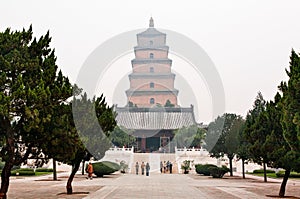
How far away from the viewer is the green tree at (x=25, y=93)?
10961 millimetres

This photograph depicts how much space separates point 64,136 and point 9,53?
2549 mm

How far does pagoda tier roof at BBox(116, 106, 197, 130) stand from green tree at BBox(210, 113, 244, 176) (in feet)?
80.6

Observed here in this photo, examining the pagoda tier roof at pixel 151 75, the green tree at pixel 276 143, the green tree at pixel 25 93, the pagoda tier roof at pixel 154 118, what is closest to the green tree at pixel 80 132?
the green tree at pixel 25 93

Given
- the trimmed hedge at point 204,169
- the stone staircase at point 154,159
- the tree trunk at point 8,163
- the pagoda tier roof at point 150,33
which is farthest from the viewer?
the pagoda tier roof at point 150,33

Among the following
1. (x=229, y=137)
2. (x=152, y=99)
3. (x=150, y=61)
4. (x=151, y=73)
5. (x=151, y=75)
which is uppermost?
(x=150, y=61)

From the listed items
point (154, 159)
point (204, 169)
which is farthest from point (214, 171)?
point (154, 159)

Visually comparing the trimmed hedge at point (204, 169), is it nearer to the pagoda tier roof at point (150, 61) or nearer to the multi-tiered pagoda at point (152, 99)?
the multi-tiered pagoda at point (152, 99)

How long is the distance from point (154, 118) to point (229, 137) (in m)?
29.6

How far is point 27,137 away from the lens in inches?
473

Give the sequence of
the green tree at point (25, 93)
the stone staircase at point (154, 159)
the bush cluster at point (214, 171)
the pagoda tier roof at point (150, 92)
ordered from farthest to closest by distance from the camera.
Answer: the pagoda tier roof at point (150, 92)
the stone staircase at point (154, 159)
the bush cluster at point (214, 171)
the green tree at point (25, 93)

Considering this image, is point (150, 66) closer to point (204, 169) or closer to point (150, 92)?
point (150, 92)

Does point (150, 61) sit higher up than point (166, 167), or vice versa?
point (150, 61)

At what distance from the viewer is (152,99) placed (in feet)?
218

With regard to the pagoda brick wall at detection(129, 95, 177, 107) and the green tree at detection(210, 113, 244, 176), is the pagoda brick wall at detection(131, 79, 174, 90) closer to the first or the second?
the pagoda brick wall at detection(129, 95, 177, 107)
